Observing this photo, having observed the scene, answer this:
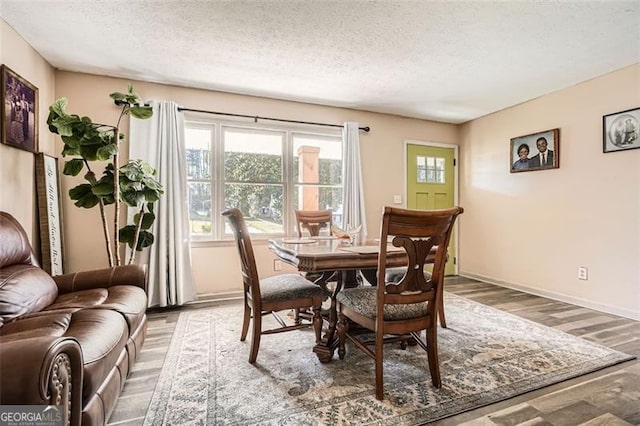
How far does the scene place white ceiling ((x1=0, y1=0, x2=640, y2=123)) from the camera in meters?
2.04

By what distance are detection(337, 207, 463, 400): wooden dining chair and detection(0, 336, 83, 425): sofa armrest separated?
1287 mm

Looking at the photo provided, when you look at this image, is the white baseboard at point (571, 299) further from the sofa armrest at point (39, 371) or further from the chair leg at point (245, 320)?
the sofa armrest at point (39, 371)

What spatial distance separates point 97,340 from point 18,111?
2.15m

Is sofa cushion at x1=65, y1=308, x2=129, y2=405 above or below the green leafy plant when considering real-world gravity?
below

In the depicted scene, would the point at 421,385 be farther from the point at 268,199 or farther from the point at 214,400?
the point at 268,199

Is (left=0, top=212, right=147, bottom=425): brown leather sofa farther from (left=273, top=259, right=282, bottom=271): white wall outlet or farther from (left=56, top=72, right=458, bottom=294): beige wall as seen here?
(left=273, top=259, right=282, bottom=271): white wall outlet

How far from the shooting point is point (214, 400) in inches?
63.4

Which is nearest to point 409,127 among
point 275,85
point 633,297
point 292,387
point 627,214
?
point 275,85

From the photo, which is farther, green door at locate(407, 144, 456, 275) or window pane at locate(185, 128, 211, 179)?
green door at locate(407, 144, 456, 275)

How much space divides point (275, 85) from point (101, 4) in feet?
5.32

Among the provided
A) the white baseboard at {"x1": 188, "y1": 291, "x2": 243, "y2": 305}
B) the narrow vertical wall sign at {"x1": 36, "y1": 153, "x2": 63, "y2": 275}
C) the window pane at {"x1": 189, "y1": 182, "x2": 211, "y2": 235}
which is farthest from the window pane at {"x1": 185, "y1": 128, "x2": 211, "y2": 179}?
the white baseboard at {"x1": 188, "y1": 291, "x2": 243, "y2": 305}

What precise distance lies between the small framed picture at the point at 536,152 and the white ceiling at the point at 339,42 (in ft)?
1.73

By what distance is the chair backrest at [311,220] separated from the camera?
3.20 m

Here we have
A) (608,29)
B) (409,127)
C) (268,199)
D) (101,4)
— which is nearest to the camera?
(101,4)
